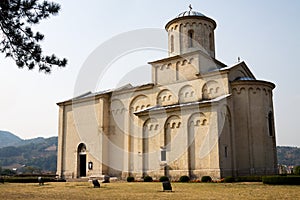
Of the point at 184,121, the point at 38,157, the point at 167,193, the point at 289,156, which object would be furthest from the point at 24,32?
the point at 38,157

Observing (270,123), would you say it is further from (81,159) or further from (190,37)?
(81,159)

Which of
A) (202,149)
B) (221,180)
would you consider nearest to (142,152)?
(202,149)

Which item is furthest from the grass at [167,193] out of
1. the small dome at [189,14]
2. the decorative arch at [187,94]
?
the small dome at [189,14]

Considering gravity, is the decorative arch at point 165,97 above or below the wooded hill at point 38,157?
above

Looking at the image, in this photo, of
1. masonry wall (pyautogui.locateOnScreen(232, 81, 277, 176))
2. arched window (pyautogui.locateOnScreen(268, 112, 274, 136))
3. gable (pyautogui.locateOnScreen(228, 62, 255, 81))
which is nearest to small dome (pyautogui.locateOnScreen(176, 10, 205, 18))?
gable (pyautogui.locateOnScreen(228, 62, 255, 81))

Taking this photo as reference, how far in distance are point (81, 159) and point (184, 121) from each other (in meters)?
13.1

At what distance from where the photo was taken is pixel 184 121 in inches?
1014

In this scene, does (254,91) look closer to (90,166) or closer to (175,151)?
(175,151)

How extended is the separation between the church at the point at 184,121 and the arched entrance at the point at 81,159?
4.0 inches

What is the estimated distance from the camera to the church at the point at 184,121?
2498cm

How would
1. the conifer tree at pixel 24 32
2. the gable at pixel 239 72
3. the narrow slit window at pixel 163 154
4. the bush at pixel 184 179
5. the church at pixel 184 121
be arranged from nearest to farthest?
the conifer tree at pixel 24 32 → the bush at pixel 184 179 → the church at pixel 184 121 → the narrow slit window at pixel 163 154 → the gable at pixel 239 72

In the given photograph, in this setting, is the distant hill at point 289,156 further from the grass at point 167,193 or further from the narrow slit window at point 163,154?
the grass at point 167,193

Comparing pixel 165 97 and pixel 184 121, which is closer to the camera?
pixel 184 121

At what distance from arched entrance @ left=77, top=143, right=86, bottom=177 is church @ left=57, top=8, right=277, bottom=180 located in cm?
10
